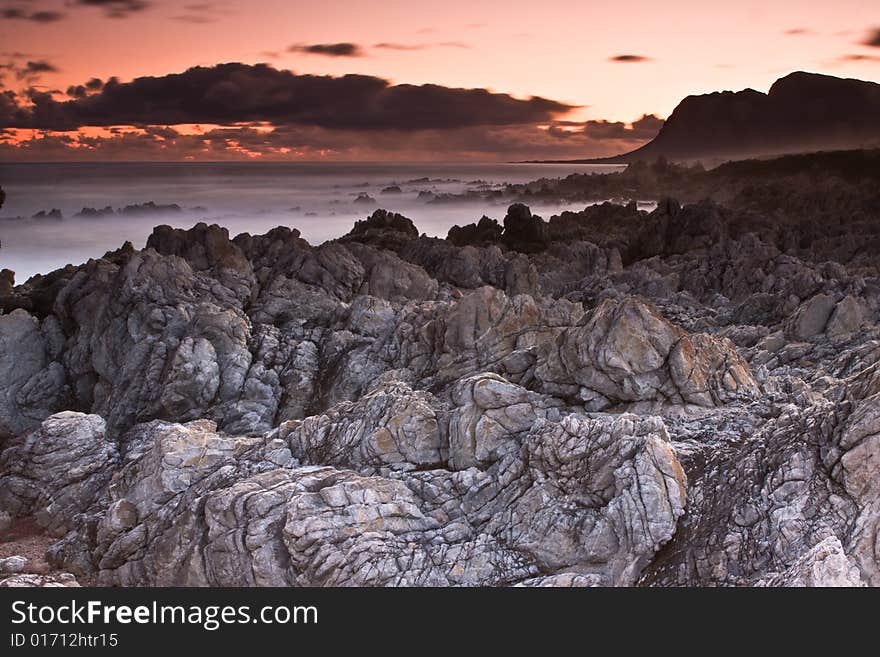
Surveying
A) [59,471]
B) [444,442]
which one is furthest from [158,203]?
[444,442]

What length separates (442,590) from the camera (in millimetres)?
8148

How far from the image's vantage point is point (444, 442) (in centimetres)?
1075

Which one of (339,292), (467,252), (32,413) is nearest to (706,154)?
(467,252)

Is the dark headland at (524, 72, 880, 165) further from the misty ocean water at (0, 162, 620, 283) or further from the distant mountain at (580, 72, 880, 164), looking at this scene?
the misty ocean water at (0, 162, 620, 283)

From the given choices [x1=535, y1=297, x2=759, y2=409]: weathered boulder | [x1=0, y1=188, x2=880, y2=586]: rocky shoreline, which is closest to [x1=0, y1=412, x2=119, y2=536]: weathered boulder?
[x1=0, y1=188, x2=880, y2=586]: rocky shoreline

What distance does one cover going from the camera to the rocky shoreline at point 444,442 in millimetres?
8273

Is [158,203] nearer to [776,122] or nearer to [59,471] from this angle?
[59,471]

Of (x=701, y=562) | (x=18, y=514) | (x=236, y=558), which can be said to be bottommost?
(x=18, y=514)

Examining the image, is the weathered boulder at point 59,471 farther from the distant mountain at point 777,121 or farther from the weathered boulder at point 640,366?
the distant mountain at point 777,121

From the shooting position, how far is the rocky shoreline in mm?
8273

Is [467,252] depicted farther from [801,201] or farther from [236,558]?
[801,201]

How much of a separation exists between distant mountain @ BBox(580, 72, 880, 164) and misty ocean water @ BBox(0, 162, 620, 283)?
26.5 metres

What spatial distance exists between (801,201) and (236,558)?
56689 mm

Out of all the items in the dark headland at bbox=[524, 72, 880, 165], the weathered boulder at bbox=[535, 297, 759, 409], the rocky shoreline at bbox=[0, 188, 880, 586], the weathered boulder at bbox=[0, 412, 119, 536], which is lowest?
the weathered boulder at bbox=[0, 412, 119, 536]
